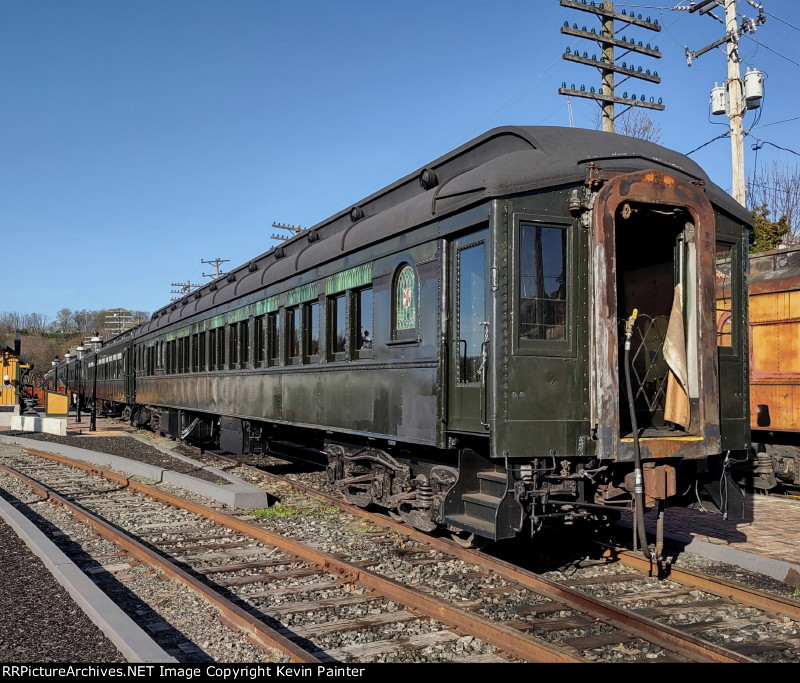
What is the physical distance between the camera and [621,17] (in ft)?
63.9

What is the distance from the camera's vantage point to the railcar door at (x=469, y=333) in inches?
255

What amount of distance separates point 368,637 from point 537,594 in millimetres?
1635

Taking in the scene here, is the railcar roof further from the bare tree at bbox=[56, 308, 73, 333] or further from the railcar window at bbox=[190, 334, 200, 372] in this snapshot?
the bare tree at bbox=[56, 308, 73, 333]

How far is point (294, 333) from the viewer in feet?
36.8

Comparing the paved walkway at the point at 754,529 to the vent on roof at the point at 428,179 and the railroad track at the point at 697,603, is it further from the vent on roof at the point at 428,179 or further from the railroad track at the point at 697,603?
the vent on roof at the point at 428,179

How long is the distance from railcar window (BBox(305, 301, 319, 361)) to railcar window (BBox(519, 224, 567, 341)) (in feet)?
14.3

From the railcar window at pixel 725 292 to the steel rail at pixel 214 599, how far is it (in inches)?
190

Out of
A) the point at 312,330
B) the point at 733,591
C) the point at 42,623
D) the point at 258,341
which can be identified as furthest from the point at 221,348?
the point at 733,591

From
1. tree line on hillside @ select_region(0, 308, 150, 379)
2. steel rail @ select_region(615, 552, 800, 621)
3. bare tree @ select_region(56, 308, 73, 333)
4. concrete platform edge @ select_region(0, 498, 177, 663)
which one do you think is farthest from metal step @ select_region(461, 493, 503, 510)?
bare tree @ select_region(56, 308, 73, 333)

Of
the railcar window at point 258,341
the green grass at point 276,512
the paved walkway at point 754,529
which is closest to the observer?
the paved walkway at point 754,529

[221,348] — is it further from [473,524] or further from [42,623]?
[42,623]

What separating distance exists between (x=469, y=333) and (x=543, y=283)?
79 centimetres

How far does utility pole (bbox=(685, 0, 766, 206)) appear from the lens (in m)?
18.1

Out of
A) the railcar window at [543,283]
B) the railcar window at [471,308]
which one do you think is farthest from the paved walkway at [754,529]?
the railcar window at [471,308]
